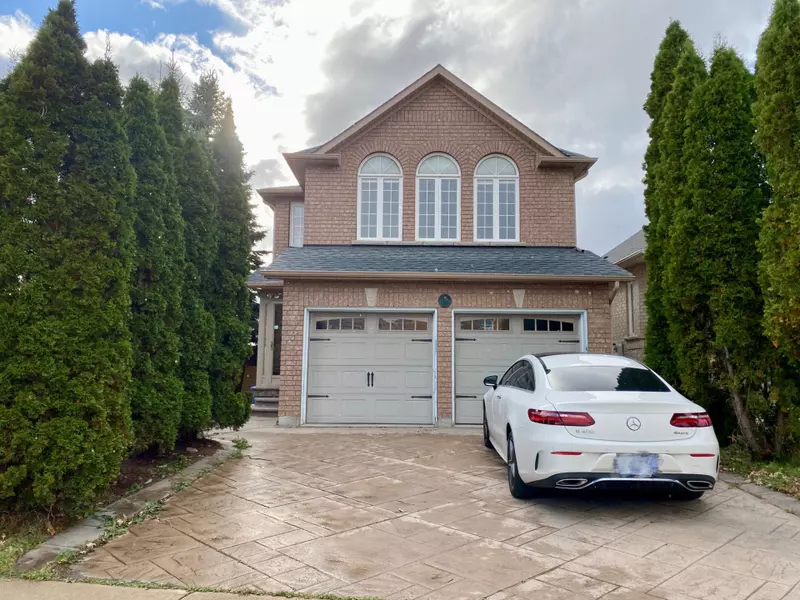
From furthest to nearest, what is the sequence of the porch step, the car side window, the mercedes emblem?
the porch step < the car side window < the mercedes emblem

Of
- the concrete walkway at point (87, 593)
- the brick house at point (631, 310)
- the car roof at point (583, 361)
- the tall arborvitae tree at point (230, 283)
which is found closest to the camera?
the concrete walkway at point (87, 593)

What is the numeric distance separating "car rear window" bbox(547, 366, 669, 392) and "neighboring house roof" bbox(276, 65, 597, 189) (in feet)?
25.6

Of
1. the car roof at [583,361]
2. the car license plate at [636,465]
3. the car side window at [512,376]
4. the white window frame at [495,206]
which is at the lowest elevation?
the car license plate at [636,465]

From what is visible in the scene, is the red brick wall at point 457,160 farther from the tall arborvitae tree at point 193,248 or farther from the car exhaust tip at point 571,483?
the car exhaust tip at point 571,483

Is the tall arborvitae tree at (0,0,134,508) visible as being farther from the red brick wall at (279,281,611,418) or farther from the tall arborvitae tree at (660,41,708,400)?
the tall arborvitae tree at (660,41,708,400)

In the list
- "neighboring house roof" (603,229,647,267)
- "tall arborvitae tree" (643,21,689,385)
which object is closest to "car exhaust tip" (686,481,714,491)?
"tall arborvitae tree" (643,21,689,385)

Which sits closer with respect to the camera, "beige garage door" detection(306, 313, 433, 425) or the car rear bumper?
the car rear bumper

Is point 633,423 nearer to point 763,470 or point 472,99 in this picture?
point 763,470

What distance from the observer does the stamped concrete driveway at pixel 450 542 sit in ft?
11.2

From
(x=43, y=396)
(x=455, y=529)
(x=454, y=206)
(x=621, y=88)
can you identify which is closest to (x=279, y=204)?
(x=454, y=206)

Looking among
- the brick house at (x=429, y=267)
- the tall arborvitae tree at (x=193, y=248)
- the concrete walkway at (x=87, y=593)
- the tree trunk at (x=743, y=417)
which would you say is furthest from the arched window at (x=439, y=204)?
the concrete walkway at (x=87, y=593)

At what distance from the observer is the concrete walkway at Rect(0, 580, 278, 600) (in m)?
3.17

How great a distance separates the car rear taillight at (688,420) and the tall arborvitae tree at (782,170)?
2.04 metres

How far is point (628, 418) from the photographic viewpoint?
15.3 feet
